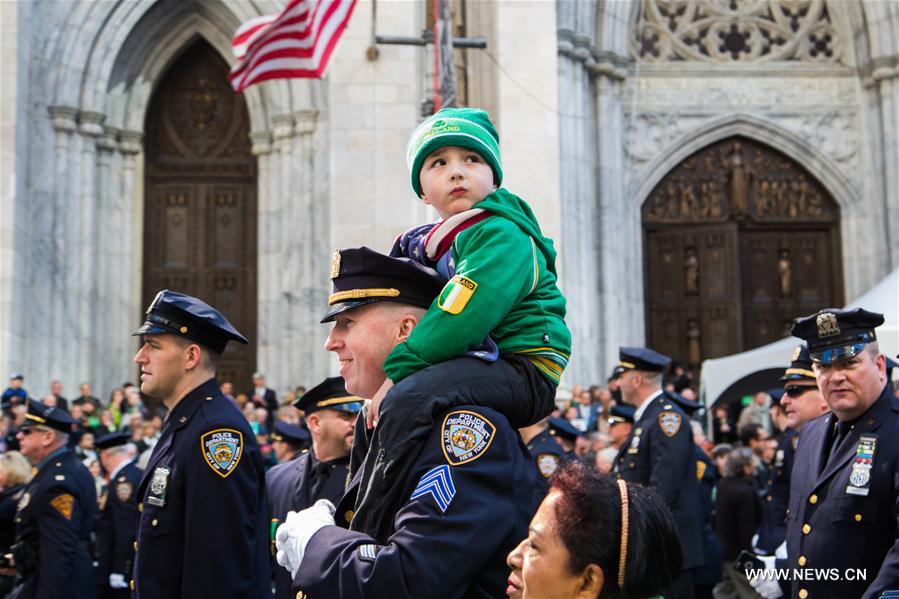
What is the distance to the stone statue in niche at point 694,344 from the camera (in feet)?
68.5

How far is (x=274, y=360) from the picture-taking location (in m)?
19.0

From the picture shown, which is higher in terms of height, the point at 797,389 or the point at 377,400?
the point at 377,400

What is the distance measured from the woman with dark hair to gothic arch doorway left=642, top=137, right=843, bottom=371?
1900 centimetres

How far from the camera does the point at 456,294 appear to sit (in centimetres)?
280

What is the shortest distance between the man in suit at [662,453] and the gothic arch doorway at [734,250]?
44.1ft

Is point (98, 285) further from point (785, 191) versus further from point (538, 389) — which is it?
point (538, 389)

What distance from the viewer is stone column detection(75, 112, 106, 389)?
60.5 feet

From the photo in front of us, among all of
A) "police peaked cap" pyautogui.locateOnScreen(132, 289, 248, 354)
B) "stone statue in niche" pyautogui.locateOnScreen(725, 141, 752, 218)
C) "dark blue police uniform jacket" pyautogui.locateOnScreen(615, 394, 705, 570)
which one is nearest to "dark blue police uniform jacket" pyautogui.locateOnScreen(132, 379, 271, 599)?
"police peaked cap" pyautogui.locateOnScreen(132, 289, 248, 354)

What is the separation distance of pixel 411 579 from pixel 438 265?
3.05ft

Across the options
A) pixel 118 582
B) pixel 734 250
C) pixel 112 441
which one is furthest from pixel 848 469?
pixel 734 250

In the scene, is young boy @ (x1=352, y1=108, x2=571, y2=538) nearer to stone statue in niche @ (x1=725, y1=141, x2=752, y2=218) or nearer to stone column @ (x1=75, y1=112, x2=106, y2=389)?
stone column @ (x1=75, y1=112, x2=106, y2=389)

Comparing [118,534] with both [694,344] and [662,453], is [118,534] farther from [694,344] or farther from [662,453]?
[694,344]

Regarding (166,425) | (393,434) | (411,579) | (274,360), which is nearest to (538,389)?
(393,434)

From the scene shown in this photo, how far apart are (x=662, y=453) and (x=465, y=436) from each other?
5.09 metres
